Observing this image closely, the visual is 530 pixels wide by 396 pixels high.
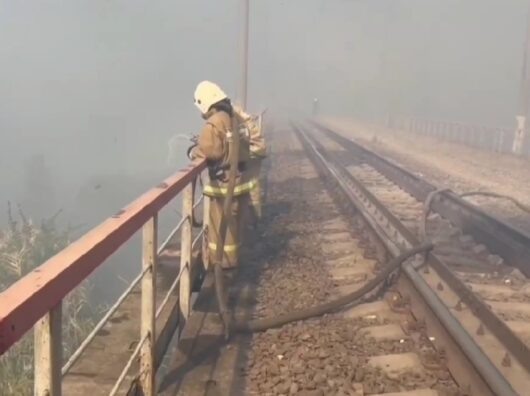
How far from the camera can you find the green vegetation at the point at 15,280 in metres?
7.05

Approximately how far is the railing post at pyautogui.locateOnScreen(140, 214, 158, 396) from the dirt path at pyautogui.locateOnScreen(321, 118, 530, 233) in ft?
25.0

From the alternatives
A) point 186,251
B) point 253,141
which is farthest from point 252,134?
point 186,251

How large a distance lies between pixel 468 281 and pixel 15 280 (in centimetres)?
707

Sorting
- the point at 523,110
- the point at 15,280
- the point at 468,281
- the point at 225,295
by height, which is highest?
the point at 523,110

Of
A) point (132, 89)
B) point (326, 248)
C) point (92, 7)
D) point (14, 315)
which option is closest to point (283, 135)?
point (326, 248)

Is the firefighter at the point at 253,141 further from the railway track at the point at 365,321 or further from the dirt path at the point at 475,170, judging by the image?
the dirt path at the point at 475,170

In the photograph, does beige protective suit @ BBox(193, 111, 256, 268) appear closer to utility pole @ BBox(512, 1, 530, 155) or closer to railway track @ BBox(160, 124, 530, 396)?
railway track @ BBox(160, 124, 530, 396)

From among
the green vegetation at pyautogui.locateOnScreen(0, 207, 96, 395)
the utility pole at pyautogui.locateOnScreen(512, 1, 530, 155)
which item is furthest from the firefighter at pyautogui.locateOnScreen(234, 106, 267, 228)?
the utility pole at pyautogui.locateOnScreen(512, 1, 530, 155)

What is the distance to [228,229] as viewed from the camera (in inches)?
A: 276

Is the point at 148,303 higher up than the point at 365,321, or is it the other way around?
the point at 148,303

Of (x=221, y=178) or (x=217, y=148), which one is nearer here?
(x=217, y=148)

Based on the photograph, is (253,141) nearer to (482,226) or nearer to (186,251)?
(186,251)

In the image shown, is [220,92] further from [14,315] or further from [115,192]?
[115,192]

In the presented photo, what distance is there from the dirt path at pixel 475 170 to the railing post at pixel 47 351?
30.0ft
